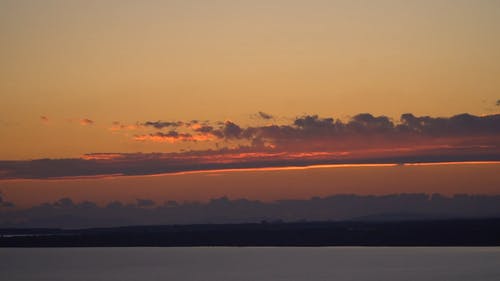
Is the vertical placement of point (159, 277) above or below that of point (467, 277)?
above

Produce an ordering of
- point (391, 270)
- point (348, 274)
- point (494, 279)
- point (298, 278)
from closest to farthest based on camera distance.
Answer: point (494, 279), point (298, 278), point (348, 274), point (391, 270)

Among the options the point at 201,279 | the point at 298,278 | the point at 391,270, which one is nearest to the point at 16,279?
the point at 201,279

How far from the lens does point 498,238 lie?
618ft

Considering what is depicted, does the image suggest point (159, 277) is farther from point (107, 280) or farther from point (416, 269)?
point (416, 269)

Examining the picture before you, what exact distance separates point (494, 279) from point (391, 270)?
2871cm

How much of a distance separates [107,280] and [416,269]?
120 ft

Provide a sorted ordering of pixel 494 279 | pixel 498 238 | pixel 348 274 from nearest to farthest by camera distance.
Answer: pixel 494 279, pixel 348 274, pixel 498 238

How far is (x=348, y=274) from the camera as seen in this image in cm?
10725

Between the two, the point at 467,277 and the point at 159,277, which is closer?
the point at 467,277

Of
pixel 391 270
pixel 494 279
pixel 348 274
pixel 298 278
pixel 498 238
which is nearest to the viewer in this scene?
pixel 494 279

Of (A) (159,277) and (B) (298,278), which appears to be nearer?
(B) (298,278)

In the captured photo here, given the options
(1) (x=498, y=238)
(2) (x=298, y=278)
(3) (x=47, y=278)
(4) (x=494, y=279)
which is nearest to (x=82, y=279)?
(3) (x=47, y=278)

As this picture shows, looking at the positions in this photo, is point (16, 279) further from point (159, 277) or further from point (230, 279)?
point (230, 279)

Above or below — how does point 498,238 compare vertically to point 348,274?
above
